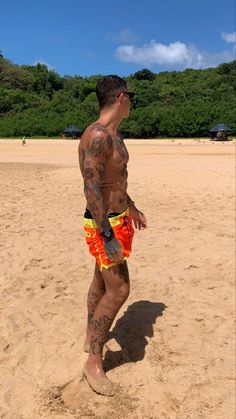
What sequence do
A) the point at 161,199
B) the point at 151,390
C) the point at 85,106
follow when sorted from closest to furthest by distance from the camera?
the point at 151,390, the point at 161,199, the point at 85,106

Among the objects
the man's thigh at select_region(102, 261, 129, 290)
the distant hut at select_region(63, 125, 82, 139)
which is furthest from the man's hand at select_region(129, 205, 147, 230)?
the distant hut at select_region(63, 125, 82, 139)

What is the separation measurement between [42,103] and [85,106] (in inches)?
370

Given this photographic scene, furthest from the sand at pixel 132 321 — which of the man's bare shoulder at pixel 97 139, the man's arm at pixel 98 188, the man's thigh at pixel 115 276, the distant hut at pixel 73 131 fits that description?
the distant hut at pixel 73 131

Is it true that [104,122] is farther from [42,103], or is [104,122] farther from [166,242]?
[42,103]

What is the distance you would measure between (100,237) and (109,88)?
94cm

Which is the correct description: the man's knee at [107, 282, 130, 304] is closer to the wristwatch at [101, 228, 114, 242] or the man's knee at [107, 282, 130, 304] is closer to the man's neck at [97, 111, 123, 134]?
the wristwatch at [101, 228, 114, 242]

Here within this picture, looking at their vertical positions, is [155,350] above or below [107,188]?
below

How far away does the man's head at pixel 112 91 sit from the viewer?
299 cm

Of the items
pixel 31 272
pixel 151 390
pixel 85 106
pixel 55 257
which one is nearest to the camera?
pixel 151 390

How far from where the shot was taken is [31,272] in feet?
17.3

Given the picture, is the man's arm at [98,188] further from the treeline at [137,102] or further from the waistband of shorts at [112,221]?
the treeline at [137,102]

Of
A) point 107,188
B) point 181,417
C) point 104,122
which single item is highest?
point 104,122

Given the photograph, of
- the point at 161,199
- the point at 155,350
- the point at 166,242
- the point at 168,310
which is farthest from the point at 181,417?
the point at 161,199

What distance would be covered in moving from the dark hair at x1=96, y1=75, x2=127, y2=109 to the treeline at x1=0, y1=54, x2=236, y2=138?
1362 inches
